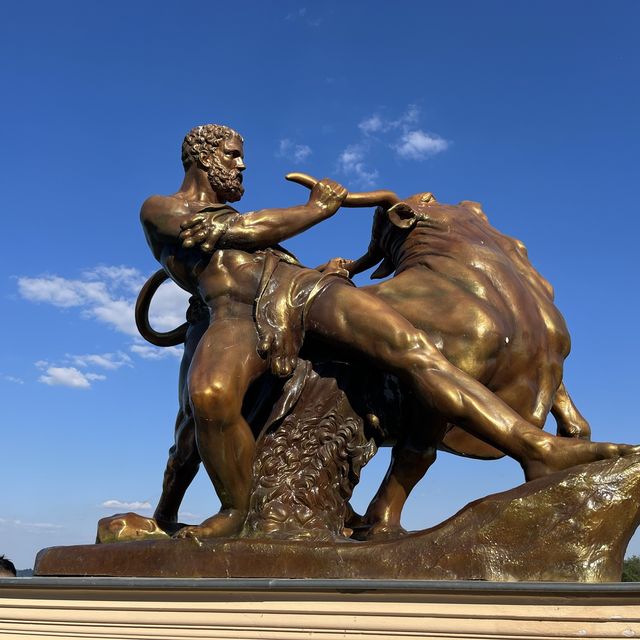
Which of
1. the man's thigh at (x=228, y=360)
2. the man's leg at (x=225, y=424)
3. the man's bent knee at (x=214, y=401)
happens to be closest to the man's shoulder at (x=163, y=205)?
the man's thigh at (x=228, y=360)

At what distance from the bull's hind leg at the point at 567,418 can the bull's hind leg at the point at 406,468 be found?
84 cm

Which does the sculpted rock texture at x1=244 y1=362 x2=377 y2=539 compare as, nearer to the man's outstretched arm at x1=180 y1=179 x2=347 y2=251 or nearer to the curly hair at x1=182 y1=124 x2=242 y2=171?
the man's outstretched arm at x1=180 y1=179 x2=347 y2=251

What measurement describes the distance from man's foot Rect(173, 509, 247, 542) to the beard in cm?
195

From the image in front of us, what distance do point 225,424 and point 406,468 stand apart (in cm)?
99

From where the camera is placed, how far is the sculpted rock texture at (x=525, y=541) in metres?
3.16

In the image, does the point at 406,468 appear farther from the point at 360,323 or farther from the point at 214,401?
the point at 214,401

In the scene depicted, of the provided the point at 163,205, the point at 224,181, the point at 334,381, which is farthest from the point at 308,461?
the point at 224,181

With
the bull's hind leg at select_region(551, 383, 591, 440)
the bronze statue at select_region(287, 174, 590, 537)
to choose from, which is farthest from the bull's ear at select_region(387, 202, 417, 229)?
the bull's hind leg at select_region(551, 383, 591, 440)

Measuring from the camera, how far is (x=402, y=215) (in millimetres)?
4762

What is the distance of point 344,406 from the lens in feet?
14.3

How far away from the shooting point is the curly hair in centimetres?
502

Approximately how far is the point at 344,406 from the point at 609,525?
156cm

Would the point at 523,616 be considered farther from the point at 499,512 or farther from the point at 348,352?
the point at 348,352

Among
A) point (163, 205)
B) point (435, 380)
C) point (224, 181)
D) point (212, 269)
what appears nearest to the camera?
point (435, 380)
